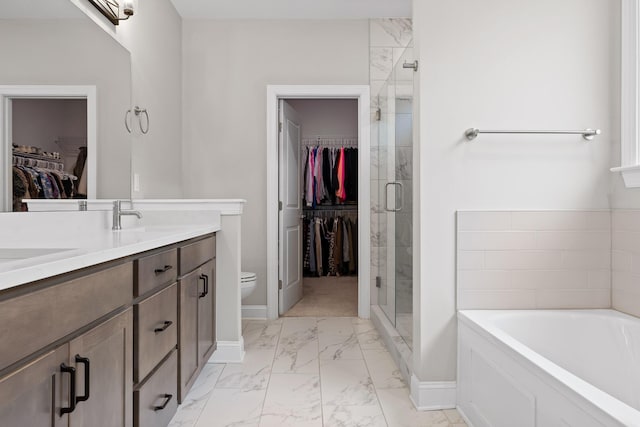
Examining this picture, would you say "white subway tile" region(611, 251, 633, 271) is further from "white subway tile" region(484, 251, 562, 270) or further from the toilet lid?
the toilet lid

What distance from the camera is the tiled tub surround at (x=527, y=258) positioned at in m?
1.97

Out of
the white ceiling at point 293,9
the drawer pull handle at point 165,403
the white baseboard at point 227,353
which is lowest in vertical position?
the white baseboard at point 227,353

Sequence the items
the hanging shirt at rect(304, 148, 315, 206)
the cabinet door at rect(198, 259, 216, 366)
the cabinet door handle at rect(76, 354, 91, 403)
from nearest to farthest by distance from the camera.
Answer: the cabinet door handle at rect(76, 354, 91, 403)
the cabinet door at rect(198, 259, 216, 366)
the hanging shirt at rect(304, 148, 315, 206)

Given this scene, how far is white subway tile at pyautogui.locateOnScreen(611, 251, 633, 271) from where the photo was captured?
74.1 inches

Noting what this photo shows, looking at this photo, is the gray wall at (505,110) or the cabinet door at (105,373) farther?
the gray wall at (505,110)

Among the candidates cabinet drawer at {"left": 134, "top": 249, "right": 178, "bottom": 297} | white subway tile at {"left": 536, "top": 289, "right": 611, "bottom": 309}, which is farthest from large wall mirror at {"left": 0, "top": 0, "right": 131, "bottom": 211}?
white subway tile at {"left": 536, "top": 289, "right": 611, "bottom": 309}

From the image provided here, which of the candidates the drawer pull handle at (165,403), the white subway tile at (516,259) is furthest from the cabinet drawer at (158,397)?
the white subway tile at (516,259)

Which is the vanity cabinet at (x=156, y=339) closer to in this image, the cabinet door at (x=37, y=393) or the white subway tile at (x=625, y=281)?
the cabinet door at (x=37, y=393)

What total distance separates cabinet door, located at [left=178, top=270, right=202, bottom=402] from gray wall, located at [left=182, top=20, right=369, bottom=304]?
152cm

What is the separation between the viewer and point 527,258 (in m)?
1.97

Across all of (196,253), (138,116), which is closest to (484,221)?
(196,253)

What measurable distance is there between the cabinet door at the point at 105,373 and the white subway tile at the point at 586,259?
1.90 meters

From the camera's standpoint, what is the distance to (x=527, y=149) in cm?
197

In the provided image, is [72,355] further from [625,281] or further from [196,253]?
[625,281]
